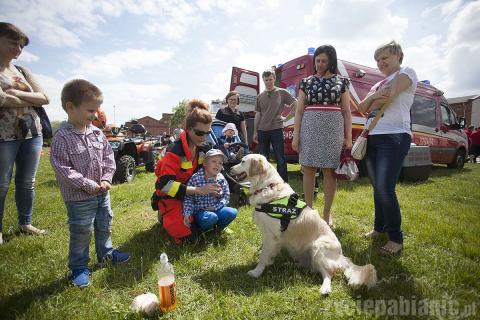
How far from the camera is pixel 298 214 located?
2678 mm

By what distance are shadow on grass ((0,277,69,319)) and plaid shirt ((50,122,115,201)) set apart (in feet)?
2.70

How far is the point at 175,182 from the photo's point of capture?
10.0ft

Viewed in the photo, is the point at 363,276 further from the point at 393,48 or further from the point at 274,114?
the point at 274,114

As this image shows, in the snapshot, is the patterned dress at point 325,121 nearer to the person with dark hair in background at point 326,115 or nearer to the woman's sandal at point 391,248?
the person with dark hair in background at point 326,115

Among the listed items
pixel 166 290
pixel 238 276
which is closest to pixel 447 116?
pixel 238 276

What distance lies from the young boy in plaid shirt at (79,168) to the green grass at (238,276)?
36 cm

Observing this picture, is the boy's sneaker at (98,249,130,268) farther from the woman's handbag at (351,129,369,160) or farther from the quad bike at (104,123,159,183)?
the quad bike at (104,123,159,183)

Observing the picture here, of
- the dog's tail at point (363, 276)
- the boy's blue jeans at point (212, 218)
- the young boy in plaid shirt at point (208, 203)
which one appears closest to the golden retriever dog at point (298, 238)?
the dog's tail at point (363, 276)

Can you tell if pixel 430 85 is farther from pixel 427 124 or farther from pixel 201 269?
pixel 201 269

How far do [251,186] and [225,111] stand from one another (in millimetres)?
3292

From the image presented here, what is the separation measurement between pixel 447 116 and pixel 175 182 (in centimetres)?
1150

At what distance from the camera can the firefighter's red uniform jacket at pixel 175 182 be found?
10.1 feet

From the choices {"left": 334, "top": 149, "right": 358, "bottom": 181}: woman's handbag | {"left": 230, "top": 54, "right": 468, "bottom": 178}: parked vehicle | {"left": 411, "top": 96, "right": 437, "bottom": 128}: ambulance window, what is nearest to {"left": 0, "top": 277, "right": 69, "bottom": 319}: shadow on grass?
{"left": 334, "top": 149, "right": 358, "bottom": 181}: woman's handbag

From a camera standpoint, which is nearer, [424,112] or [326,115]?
[326,115]
